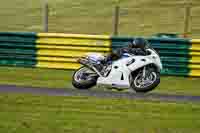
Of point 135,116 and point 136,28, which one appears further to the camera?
point 136,28

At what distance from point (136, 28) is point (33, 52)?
9402 millimetres

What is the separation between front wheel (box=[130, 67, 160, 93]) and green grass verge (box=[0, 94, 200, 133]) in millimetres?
1663

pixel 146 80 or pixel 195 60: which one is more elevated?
pixel 146 80

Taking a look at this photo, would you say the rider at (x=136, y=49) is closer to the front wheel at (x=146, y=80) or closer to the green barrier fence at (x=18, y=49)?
the front wheel at (x=146, y=80)

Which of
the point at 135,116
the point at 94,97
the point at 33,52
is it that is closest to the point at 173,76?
the point at 33,52

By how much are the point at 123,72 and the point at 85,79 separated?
0.76 m

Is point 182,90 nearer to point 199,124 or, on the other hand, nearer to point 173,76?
point 173,76

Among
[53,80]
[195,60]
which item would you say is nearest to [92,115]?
[53,80]

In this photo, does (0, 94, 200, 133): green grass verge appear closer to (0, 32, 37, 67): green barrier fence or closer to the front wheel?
the front wheel

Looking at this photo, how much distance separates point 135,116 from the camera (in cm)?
963

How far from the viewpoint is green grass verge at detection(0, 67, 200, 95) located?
1432cm

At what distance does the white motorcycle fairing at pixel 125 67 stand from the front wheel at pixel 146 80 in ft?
0.39

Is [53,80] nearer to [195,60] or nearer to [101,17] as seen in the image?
[195,60]

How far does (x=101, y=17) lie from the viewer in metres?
28.5
